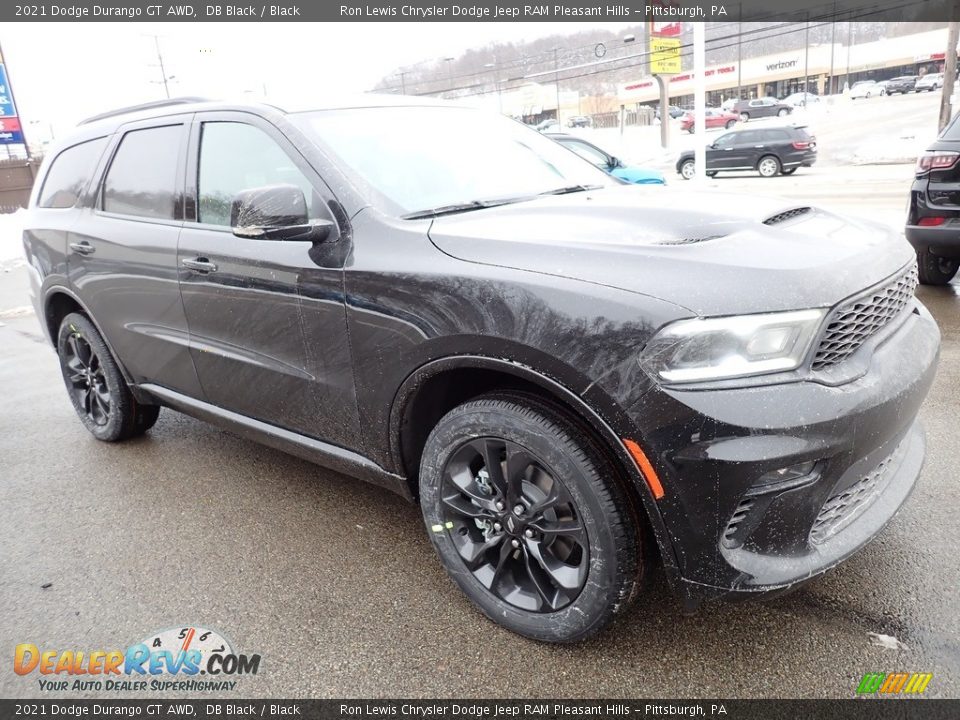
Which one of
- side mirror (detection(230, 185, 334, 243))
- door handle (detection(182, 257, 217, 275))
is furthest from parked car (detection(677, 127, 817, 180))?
side mirror (detection(230, 185, 334, 243))

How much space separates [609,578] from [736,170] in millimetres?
22879

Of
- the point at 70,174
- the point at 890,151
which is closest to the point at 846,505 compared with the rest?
the point at 70,174

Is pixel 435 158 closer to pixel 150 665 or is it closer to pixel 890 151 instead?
pixel 150 665

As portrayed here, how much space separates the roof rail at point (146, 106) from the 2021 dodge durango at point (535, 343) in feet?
0.24

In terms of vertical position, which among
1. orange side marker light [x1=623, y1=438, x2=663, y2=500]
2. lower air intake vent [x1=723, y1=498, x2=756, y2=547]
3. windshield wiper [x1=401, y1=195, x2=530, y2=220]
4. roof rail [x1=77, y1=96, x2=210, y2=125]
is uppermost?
roof rail [x1=77, y1=96, x2=210, y2=125]

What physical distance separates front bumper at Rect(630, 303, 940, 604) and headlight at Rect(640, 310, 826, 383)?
0.05 meters

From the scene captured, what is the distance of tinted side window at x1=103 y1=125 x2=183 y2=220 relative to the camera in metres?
3.26

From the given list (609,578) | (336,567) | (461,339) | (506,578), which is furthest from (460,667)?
(461,339)

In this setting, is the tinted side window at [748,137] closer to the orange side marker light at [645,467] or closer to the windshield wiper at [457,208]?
the windshield wiper at [457,208]

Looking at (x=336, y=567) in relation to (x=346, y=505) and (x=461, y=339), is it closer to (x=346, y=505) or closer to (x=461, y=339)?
(x=346, y=505)

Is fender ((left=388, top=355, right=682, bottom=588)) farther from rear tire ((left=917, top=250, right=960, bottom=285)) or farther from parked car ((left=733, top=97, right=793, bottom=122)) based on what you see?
parked car ((left=733, top=97, right=793, bottom=122))

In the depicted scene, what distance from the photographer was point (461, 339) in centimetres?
213

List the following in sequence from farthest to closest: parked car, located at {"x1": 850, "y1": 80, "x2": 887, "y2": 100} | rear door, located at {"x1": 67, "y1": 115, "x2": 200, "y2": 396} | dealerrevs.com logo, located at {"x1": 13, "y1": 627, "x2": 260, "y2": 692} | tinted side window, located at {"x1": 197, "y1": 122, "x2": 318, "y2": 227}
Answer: parked car, located at {"x1": 850, "y1": 80, "x2": 887, "y2": 100} < rear door, located at {"x1": 67, "y1": 115, "x2": 200, "y2": 396} < tinted side window, located at {"x1": 197, "y1": 122, "x2": 318, "y2": 227} < dealerrevs.com logo, located at {"x1": 13, "y1": 627, "x2": 260, "y2": 692}

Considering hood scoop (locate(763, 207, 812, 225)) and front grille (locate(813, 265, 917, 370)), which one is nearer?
front grille (locate(813, 265, 917, 370))
